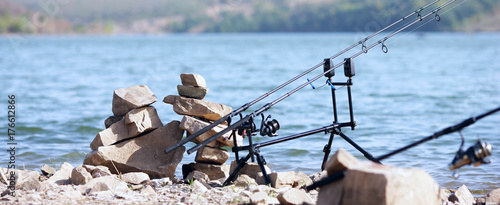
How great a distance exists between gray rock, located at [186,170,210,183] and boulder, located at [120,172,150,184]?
20.2 inches

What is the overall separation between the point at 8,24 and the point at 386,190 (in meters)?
154

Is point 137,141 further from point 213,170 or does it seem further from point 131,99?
point 213,170

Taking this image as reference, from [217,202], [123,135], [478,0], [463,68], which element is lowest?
[217,202]

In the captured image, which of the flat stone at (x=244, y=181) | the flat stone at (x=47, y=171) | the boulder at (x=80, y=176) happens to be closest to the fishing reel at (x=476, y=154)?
the flat stone at (x=244, y=181)

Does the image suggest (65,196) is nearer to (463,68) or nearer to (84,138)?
(84,138)

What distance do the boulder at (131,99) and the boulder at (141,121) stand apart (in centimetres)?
8

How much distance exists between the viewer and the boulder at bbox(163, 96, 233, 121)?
22.6 feet

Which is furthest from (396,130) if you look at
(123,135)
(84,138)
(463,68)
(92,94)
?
(463,68)

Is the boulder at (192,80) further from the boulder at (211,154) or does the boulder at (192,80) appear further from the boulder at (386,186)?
the boulder at (386,186)

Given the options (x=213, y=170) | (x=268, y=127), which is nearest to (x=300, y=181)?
(x=268, y=127)

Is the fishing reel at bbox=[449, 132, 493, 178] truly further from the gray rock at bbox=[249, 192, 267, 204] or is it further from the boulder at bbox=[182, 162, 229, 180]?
the boulder at bbox=[182, 162, 229, 180]

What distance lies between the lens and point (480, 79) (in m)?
27.2

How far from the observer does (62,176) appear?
6.72 m

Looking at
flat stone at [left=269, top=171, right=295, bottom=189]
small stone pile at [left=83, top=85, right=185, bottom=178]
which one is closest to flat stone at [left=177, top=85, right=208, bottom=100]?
small stone pile at [left=83, top=85, right=185, bottom=178]
